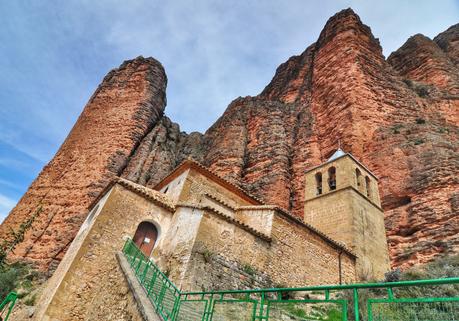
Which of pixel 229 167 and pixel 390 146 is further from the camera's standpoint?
pixel 229 167

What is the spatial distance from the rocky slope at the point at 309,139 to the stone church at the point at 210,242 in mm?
3874

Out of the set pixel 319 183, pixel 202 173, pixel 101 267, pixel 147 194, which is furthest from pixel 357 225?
pixel 101 267

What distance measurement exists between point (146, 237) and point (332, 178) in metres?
13.6

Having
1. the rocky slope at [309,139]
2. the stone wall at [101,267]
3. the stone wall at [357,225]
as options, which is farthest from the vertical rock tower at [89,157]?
the stone wall at [357,225]

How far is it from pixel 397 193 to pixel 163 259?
56.6 feet

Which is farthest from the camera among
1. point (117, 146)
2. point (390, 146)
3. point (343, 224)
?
point (117, 146)

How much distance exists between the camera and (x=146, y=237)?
14.6m

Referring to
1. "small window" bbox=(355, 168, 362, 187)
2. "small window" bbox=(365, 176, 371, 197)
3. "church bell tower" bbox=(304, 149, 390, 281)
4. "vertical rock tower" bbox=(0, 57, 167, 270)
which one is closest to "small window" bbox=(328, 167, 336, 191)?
"church bell tower" bbox=(304, 149, 390, 281)

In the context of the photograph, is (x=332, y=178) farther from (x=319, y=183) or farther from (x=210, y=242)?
(x=210, y=242)

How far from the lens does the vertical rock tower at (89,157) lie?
891 inches

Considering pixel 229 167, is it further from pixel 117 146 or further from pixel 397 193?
pixel 397 193

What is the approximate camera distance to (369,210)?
19484mm

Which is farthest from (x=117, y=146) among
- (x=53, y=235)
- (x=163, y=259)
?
(x=163, y=259)

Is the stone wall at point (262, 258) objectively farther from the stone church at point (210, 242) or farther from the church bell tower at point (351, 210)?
the church bell tower at point (351, 210)
